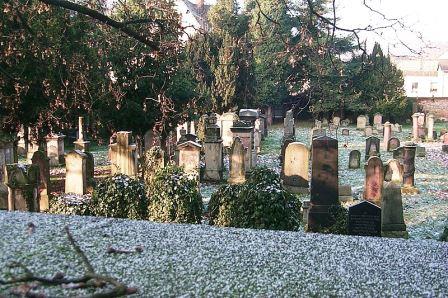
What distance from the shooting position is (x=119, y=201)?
27.8ft

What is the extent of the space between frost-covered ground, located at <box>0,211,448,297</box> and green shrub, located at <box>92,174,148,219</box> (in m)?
2.29

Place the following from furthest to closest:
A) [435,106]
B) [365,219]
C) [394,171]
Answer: [435,106], [394,171], [365,219]

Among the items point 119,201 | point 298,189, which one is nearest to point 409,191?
point 298,189

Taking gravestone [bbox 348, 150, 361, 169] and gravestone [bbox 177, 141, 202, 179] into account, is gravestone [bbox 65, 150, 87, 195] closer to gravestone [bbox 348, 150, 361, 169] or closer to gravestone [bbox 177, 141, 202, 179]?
gravestone [bbox 177, 141, 202, 179]

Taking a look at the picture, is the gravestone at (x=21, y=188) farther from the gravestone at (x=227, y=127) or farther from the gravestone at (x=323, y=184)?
the gravestone at (x=227, y=127)

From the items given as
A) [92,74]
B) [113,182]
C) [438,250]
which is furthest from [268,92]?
[438,250]

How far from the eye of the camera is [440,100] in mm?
42219

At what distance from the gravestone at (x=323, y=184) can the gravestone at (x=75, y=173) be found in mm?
5248

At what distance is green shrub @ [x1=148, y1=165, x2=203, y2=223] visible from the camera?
8445mm

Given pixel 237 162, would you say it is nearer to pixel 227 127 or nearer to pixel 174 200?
pixel 174 200

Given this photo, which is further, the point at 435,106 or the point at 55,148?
the point at 435,106

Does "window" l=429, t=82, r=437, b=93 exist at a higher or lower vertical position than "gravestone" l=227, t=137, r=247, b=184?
higher

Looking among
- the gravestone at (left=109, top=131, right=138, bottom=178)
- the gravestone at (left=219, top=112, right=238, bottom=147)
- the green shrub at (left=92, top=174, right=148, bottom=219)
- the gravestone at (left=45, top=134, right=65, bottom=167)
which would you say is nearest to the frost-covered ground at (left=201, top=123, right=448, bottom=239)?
the gravestone at (left=219, top=112, right=238, bottom=147)

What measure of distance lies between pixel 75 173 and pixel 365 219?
672cm
